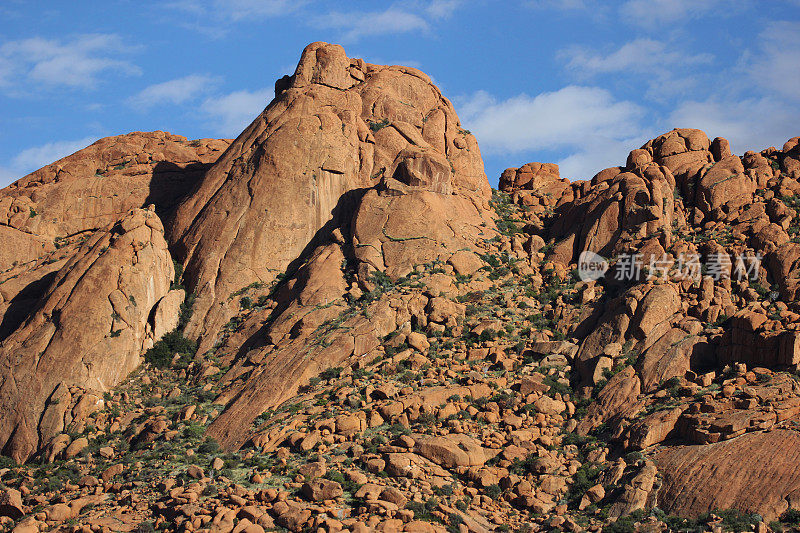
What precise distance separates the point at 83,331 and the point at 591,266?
30740 millimetres

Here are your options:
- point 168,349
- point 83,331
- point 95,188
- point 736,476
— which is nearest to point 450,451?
point 736,476

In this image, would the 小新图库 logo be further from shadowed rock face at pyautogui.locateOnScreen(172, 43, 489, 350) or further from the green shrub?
the green shrub

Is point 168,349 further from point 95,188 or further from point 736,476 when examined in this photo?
point 736,476

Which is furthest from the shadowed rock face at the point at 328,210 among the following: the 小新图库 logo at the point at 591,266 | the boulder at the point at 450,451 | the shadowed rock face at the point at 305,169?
the boulder at the point at 450,451

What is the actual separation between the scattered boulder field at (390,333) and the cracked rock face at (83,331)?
14 cm

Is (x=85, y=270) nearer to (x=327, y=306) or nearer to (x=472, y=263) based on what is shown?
(x=327, y=306)

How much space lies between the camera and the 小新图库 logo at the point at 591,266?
5384 centimetres

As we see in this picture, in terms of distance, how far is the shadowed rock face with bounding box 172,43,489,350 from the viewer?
56.2 meters

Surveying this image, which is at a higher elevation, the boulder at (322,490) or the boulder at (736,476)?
the boulder at (736,476)

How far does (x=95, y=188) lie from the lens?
214 feet

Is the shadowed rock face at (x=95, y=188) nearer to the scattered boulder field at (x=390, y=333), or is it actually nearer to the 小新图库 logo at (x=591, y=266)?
the scattered boulder field at (x=390, y=333)

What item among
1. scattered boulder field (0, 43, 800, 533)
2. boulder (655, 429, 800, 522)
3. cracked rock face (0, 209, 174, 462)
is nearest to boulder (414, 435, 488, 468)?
scattered boulder field (0, 43, 800, 533)

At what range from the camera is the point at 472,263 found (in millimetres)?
54156

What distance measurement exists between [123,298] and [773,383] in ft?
117
